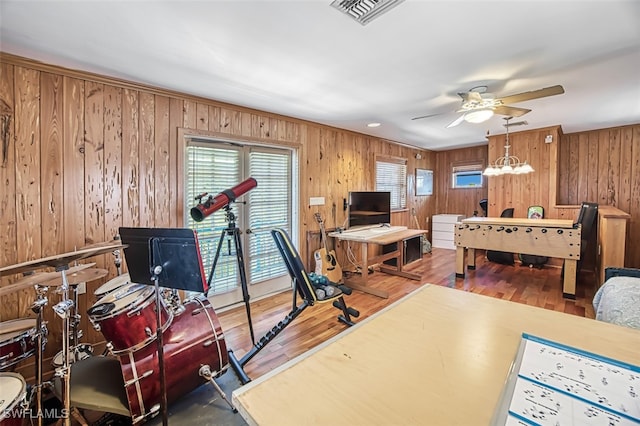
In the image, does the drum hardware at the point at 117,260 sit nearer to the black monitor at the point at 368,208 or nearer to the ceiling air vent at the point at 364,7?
the ceiling air vent at the point at 364,7

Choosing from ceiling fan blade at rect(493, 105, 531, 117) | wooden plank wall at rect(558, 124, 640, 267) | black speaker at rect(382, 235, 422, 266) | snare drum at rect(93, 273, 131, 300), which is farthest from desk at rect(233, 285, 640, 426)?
wooden plank wall at rect(558, 124, 640, 267)

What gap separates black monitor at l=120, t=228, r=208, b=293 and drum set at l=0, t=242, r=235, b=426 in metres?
0.10

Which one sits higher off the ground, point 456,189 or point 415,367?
point 456,189

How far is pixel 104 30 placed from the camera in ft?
5.74

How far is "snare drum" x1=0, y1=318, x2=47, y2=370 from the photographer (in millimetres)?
1588

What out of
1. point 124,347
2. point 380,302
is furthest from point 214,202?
point 380,302

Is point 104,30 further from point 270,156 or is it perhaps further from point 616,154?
point 616,154

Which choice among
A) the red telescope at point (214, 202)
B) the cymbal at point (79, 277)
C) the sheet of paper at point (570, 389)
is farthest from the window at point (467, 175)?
the cymbal at point (79, 277)

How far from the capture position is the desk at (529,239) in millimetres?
3447

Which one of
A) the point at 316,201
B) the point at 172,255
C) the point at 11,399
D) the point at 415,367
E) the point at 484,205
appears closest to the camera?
the point at 415,367

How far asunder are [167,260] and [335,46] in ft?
5.71

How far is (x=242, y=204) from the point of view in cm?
339

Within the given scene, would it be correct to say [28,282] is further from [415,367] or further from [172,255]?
[415,367]

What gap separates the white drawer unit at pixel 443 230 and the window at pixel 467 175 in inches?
Result: 32.4
